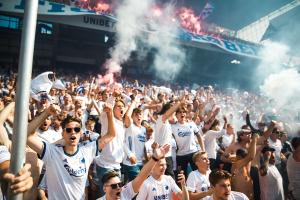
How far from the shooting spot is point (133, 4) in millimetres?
24328

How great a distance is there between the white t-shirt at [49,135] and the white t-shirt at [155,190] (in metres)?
1.95

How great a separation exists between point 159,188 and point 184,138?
2.53 metres

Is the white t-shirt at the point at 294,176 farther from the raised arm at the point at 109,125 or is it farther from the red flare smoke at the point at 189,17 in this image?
the red flare smoke at the point at 189,17

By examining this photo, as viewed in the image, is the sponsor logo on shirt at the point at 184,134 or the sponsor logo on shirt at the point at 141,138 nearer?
the sponsor logo on shirt at the point at 141,138

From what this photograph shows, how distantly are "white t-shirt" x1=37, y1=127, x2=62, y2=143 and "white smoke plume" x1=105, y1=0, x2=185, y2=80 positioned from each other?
675 inches

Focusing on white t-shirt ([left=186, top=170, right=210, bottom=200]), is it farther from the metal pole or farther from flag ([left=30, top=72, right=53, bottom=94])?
the metal pole

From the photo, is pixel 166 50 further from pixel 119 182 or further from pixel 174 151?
pixel 119 182

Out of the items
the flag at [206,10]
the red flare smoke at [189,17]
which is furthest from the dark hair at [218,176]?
the flag at [206,10]

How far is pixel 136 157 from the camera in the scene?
582 cm

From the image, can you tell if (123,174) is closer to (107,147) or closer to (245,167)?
(107,147)

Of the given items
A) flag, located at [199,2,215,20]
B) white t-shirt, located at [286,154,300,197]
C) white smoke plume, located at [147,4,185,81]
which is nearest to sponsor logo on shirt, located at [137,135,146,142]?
white t-shirt, located at [286,154,300,197]

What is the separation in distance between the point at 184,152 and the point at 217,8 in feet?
113

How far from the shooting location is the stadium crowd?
3.49 m

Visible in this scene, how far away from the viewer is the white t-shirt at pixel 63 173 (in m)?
3.47
